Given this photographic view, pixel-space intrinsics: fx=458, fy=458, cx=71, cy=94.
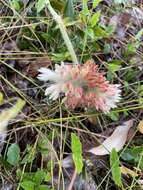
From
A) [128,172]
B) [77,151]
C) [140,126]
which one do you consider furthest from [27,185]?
[140,126]

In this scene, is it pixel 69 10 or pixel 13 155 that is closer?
pixel 13 155

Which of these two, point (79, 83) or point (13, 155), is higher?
point (79, 83)

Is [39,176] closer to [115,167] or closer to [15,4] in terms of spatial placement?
[115,167]

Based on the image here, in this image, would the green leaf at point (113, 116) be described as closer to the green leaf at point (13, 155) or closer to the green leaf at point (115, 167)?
the green leaf at point (115, 167)

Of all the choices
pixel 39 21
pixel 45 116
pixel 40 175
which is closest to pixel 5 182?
pixel 40 175

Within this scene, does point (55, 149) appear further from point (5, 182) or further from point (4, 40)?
point (4, 40)

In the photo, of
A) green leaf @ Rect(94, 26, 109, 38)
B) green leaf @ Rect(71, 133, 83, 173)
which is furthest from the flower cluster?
green leaf @ Rect(94, 26, 109, 38)
